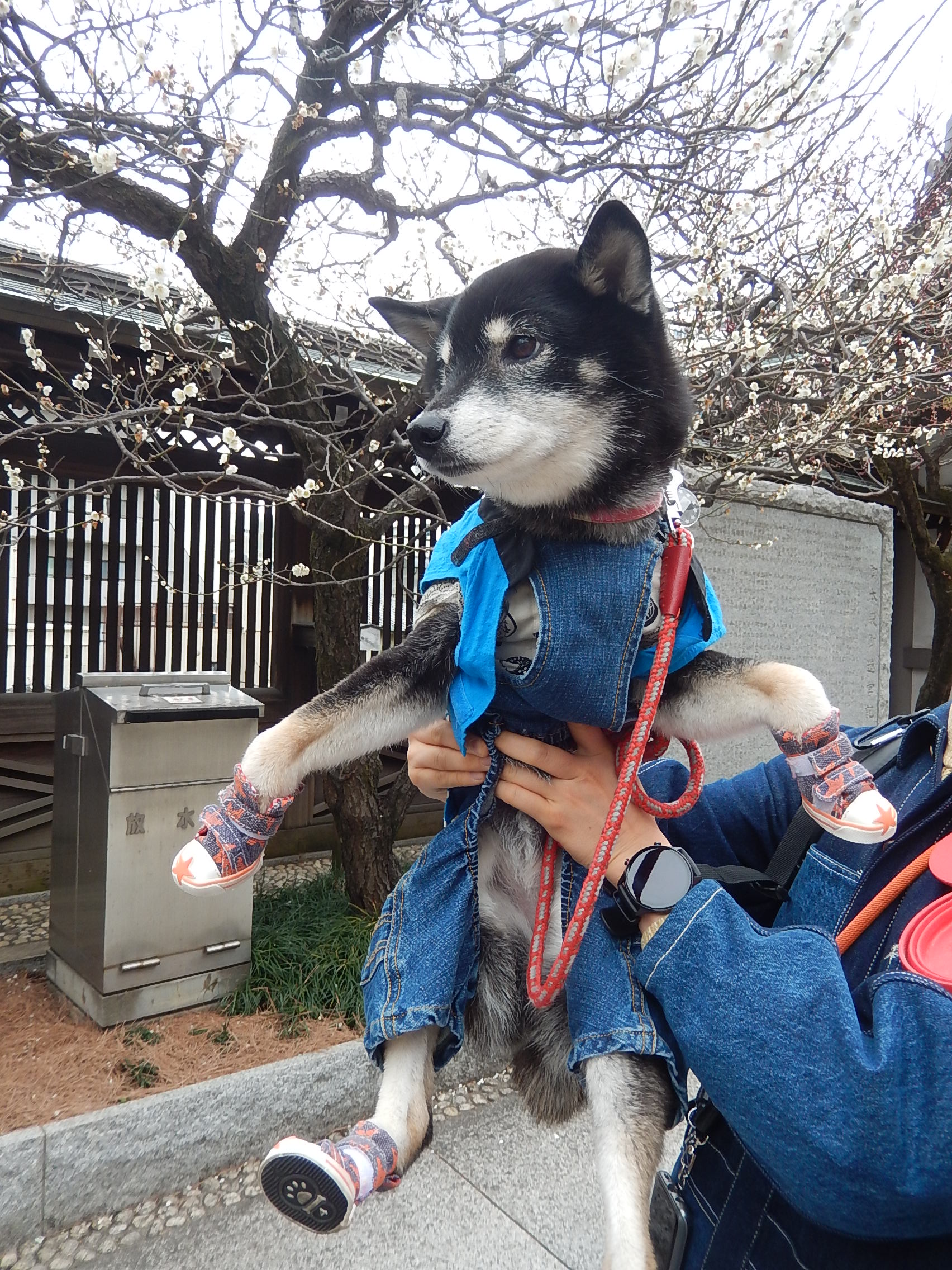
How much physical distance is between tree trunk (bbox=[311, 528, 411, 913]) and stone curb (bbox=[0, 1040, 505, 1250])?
44.0 inches

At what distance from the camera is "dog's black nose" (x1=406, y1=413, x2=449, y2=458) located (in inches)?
57.7

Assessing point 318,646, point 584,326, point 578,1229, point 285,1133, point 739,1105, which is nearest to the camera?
point 739,1105

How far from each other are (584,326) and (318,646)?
9.71ft

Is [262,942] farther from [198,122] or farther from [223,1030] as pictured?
[198,122]

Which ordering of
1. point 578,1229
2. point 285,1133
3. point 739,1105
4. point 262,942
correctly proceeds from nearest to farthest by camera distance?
point 739,1105 < point 578,1229 < point 285,1133 < point 262,942

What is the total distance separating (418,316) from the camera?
76.7 inches

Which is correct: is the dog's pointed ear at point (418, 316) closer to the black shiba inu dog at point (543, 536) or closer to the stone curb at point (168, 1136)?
the black shiba inu dog at point (543, 536)

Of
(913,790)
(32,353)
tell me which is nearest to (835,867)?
(913,790)

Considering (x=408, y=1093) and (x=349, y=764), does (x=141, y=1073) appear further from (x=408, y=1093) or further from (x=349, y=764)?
(x=408, y=1093)

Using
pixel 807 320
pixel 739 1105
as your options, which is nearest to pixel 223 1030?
pixel 739 1105

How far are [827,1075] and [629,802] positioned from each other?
2.04 ft

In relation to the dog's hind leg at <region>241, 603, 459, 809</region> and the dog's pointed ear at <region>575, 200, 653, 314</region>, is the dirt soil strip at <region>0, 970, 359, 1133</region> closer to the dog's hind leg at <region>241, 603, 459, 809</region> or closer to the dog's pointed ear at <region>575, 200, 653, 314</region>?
the dog's hind leg at <region>241, 603, 459, 809</region>

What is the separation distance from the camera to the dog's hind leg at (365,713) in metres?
1.44

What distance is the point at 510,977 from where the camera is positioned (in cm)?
167
